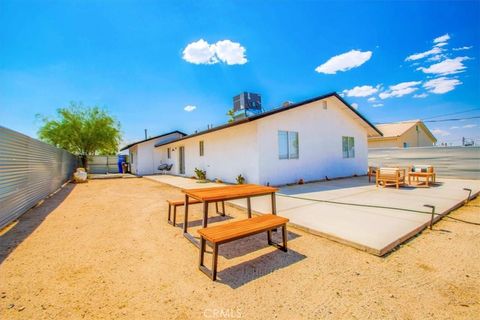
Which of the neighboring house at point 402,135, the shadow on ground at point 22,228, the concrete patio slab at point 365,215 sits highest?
the neighboring house at point 402,135

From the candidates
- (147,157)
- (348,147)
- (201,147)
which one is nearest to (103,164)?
(147,157)

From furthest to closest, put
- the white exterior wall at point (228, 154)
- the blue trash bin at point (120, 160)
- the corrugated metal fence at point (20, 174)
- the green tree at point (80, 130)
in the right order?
the blue trash bin at point (120, 160), the green tree at point (80, 130), the white exterior wall at point (228, 154), the corrugated metal fence at point (20, 174)

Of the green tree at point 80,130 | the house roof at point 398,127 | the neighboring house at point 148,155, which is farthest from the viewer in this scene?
the green tree at point 80,130

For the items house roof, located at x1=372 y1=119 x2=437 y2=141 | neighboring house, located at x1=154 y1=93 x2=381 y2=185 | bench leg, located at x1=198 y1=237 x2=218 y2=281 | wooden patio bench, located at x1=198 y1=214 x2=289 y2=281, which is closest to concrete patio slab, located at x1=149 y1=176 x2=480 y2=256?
wooden patio bench, located at x1=198 y1=214 x2=289 y2=281

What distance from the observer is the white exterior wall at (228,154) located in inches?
329

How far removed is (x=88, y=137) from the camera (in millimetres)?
20984

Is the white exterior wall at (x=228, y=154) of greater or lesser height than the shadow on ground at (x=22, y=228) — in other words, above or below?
above

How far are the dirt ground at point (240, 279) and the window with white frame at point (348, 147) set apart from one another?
830cm

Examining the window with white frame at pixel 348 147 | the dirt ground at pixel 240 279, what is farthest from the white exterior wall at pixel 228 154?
the window with white frame at pixel 348 147

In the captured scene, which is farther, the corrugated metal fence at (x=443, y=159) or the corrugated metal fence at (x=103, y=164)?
the corrugated metal fence at (x=103, y=164)

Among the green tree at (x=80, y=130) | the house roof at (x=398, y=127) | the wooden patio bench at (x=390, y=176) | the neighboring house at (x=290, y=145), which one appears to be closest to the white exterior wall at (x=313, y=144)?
the neighboring house at (x=290, y=145)

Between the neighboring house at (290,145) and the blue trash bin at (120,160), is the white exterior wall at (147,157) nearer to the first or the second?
the blue trash bin at (120,160)
